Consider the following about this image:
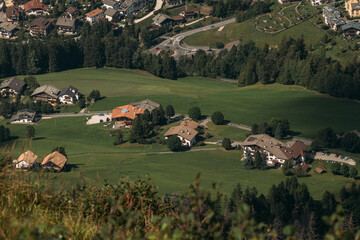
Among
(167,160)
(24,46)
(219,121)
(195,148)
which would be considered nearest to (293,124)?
(219,121)

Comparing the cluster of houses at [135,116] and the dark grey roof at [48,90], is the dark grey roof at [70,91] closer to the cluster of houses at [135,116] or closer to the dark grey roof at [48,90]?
the dark grey roof at [48,90]

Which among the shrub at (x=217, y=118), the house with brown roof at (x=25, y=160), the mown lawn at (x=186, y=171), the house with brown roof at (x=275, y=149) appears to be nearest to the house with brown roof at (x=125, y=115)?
the shrub at (x=217, y=118)

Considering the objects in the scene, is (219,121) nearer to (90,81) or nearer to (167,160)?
(167,160)

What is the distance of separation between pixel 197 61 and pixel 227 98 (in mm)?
37658

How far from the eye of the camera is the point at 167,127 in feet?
421

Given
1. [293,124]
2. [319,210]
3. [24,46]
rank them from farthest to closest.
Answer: [24,46], [293,124], [319,210]

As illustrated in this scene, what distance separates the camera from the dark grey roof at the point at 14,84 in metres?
156

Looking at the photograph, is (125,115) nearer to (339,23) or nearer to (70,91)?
(70,91)

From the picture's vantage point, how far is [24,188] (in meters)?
20.6

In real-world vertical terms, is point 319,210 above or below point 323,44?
below

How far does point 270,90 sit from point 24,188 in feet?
461

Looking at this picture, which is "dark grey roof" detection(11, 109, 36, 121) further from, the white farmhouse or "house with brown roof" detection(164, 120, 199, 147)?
"house with brown roof" detection(164, 120, 199, 147)

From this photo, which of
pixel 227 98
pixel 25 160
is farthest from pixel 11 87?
pixel 25 160

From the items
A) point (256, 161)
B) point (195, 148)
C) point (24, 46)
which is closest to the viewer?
point (256, 161)
